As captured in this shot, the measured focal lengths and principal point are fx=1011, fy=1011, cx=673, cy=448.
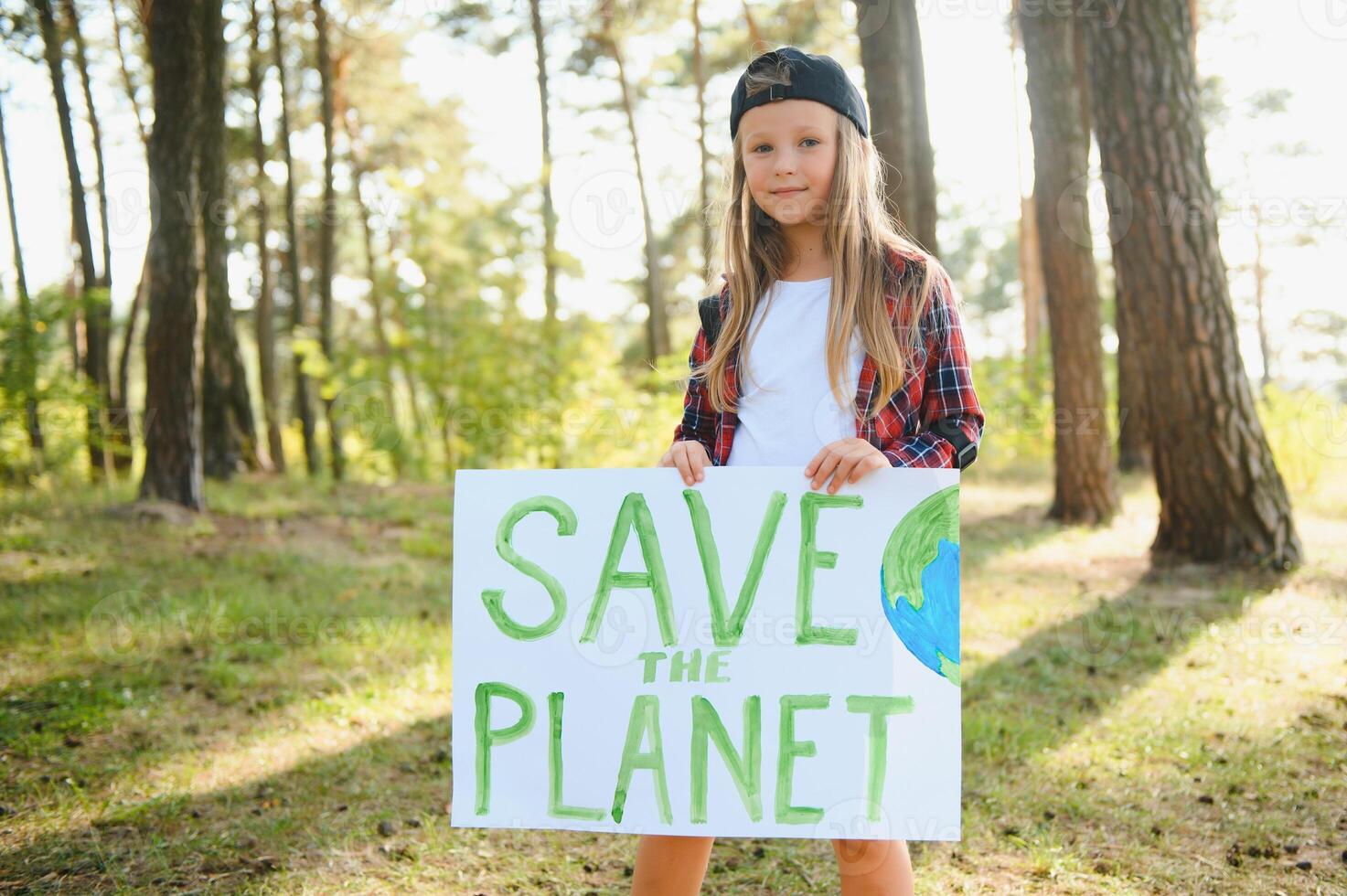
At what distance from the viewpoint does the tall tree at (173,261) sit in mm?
7188

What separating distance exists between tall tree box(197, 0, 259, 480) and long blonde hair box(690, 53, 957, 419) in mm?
8675

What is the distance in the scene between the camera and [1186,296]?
562cm

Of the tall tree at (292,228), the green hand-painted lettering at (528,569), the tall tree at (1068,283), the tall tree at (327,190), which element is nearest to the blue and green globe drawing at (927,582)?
the green hand-painted lettering at (528,569)

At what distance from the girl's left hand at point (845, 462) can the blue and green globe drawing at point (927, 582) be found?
13 cm

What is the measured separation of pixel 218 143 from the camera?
9.84 meters

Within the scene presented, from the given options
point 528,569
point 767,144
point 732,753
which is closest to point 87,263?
point 528,569

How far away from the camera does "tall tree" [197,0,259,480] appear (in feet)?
31.7

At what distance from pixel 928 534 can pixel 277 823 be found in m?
2.11

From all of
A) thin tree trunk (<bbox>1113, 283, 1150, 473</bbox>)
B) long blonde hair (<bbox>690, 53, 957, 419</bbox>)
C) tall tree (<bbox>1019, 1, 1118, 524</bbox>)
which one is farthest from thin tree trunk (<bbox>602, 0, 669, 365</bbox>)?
long blonde hair (<bbox>690, 53, 957, 419</bbox>)

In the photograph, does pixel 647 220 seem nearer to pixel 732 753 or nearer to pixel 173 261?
pixel 173 261

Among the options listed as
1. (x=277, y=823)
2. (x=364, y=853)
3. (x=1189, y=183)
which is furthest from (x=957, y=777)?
(x=1189, y=183)

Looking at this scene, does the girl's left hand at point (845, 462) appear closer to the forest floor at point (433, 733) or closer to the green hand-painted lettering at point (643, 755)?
the green hand-painted lettering at point (643, 755)

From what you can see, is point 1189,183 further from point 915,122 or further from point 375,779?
point 375,779

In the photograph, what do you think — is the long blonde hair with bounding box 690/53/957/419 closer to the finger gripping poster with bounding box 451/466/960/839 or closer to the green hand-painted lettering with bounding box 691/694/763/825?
the finger gripping poster with bounding box 451/466/960/839
